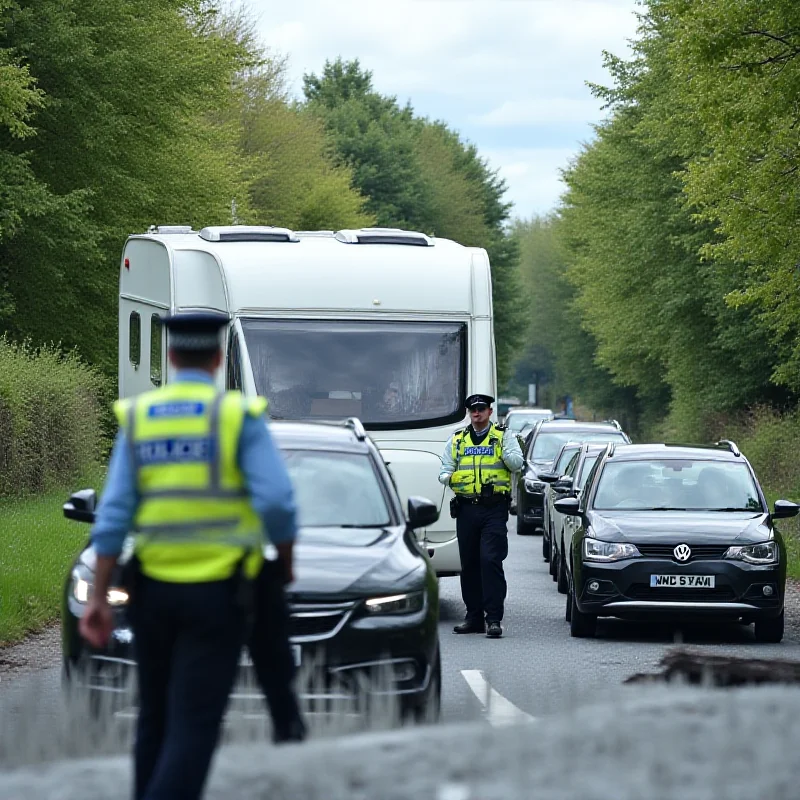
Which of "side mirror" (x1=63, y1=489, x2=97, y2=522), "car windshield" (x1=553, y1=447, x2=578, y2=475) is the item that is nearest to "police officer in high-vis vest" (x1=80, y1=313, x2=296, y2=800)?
"side mirror" (x1=63, y1=489, x2=97, y2=522)

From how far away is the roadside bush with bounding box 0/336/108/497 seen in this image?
24.1 metres

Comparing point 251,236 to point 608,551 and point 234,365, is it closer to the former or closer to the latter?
point 234,365

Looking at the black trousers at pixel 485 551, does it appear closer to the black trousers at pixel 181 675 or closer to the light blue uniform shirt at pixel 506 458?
the light blue uniform shirt at pixel 506 458

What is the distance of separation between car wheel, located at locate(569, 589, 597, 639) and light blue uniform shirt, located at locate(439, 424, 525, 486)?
1332 mm

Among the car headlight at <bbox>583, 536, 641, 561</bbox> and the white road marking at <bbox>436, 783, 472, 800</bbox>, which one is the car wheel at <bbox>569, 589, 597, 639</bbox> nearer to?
the car headlight at <bbox>583, 536, 641, 561</bbox>

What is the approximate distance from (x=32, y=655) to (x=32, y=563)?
3.45 meters

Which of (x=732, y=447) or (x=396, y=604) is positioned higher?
(x=732, y=447)

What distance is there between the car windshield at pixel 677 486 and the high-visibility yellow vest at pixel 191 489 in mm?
9850

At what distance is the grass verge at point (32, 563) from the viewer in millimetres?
13977

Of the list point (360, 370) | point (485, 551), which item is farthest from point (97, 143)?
point (485, 551)

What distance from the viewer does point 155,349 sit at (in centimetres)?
1742

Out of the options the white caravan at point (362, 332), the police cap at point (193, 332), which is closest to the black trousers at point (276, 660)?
the police cap at point (193, 332)

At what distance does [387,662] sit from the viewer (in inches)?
340

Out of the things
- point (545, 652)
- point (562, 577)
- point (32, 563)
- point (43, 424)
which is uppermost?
point (43, 424)
